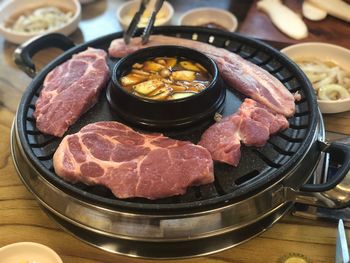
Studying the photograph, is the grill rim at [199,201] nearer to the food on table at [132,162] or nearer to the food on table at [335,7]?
the food on table at [132,162]

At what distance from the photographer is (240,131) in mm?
1846

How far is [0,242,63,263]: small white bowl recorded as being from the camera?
5.48 ft

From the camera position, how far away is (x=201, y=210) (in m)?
1.60

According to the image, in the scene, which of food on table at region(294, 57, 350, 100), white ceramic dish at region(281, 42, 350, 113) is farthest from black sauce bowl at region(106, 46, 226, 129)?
white ceramic dish at region(281, 42, 350, 113)

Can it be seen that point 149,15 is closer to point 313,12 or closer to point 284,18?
point 284,18

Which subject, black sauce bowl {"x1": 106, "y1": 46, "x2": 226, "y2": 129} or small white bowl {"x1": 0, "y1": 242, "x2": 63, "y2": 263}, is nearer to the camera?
small white bowl {"x1": 0, "y1": 242, "x2": 63, "y2": 263}

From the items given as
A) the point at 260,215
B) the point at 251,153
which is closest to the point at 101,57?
the point at 251,153

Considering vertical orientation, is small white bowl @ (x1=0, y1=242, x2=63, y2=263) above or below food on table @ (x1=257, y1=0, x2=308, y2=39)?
below

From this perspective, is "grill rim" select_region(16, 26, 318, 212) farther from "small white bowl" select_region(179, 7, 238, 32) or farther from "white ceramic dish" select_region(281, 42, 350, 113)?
"small white bowl" select_region(179, 7, 238, 32)

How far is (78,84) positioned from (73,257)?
803mm

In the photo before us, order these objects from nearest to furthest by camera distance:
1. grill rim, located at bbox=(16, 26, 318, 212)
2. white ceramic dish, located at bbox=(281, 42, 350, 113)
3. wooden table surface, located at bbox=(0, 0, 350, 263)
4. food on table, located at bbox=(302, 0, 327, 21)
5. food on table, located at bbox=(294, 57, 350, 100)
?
grill rim, located at bbox=(16, 26, 318, 212), wooden table surface, located at bbox=(0, 0, 350, 263), food on table, located at bbox=(294, 57, 350, 100), white ceramic dish, located at bbox=(281, 42, 350, 113), food on table, located at bbox=(302, 0, 327, 21)

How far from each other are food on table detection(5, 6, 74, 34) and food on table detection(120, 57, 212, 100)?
1.28 meters

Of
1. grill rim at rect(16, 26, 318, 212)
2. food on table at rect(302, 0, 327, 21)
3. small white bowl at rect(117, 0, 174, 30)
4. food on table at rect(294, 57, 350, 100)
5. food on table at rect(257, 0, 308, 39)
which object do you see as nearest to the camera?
grill rim at rect(16, 26, 318, 212)

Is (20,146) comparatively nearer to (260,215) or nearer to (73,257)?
(73,257)
